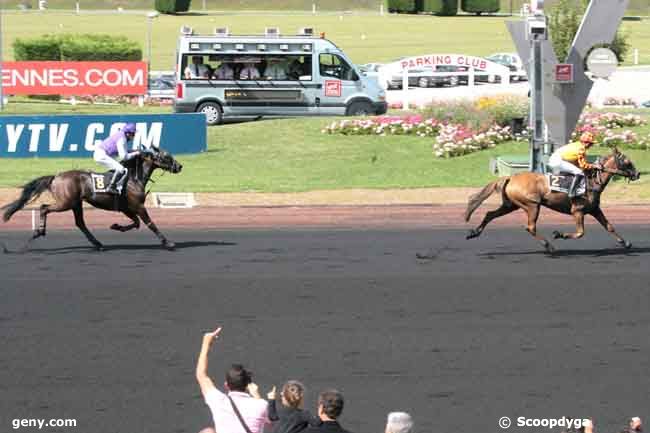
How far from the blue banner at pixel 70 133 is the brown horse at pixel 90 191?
1008 centimetres

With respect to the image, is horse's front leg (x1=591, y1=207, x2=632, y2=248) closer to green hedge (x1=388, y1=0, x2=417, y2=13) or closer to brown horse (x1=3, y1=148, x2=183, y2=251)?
brown horse (x1=3, y1=148, x2=183, y2=251)

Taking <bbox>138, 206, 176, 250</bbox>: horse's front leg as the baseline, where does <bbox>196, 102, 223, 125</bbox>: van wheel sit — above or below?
above

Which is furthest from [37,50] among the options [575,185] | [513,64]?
[575,185]

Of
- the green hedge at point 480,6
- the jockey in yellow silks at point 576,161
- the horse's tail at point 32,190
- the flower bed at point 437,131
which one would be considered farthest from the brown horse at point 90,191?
the green hedge at point 480,6

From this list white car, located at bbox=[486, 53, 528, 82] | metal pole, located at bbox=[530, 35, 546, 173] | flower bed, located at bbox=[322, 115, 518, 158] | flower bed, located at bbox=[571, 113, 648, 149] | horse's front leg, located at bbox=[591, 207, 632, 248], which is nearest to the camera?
horse's front leg, located at bbox=[591, 207, 632, 248]

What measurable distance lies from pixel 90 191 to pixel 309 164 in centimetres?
1111

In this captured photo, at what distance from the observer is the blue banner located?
28094 millimetres

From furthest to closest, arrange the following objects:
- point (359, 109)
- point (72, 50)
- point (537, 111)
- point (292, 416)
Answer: point (72, 50) < point (359, 109) < point (537, 111) < point (292, 416)

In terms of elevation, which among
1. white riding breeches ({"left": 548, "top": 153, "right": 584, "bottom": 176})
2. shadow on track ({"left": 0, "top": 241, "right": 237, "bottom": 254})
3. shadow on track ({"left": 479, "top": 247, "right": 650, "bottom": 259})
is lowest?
shadow on track ({"left": 0, "top": 241, "right": 237, "bottom": 254})

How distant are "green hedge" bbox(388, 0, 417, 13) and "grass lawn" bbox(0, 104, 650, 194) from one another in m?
66.6

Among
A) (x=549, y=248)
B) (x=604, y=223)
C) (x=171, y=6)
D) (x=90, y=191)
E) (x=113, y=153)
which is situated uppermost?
(x=171, y=6)

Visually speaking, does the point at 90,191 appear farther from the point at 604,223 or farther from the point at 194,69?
the point at 194,69

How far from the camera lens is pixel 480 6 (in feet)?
310

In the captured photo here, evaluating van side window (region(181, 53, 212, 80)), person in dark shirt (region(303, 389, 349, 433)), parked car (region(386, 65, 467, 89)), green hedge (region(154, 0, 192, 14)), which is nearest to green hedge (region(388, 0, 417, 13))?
green hedge (region(154, 0, 192, 14))
